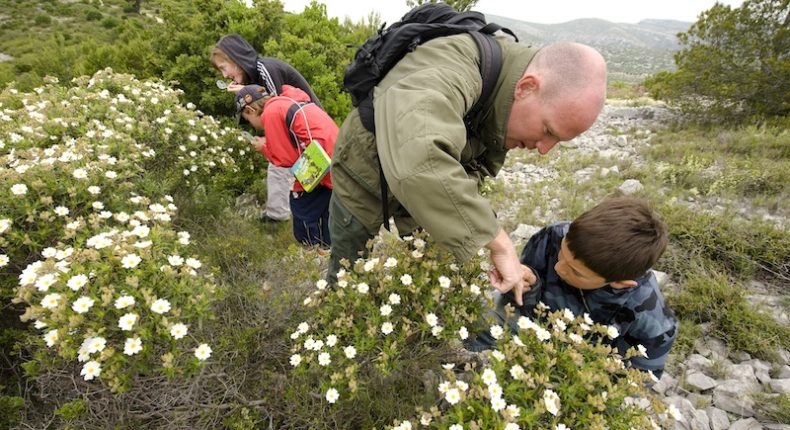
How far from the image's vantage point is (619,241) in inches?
75.0

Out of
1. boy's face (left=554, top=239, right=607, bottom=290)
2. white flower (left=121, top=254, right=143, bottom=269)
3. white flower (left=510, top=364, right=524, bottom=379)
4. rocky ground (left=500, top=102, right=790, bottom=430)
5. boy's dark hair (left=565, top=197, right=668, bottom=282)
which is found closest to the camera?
white flower (left=510, top=364, right=524, bottom=379)

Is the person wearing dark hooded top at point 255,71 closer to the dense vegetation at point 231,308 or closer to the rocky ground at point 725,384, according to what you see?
the dense vegetation at point 231,308

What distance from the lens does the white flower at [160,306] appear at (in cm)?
150

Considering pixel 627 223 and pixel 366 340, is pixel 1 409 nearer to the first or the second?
pixel 366 340

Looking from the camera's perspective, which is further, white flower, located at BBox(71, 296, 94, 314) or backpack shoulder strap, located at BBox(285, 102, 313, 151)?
backpack shoulder strap, located at BBox(285, 102, 313, 151)

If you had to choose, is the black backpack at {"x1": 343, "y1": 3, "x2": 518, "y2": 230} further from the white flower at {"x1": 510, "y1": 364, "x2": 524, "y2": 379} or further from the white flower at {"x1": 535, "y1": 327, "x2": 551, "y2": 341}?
the white flower at {"x1": 510, "y1": 364, "x2": 524, "y2": 379}

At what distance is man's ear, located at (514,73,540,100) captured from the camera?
161 cm

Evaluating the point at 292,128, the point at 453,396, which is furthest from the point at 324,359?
the point at 292,128

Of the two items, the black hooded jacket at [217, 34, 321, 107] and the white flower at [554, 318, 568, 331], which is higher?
the black hooded jacket at [217, 34, 321, 107]

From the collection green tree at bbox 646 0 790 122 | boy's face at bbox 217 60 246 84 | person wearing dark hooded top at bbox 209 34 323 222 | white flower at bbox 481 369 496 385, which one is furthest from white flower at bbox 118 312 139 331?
green tree at bbox 646 0 790 122

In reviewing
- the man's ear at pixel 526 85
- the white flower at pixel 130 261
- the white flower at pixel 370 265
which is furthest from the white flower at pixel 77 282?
the man's ear at pixel 526 85

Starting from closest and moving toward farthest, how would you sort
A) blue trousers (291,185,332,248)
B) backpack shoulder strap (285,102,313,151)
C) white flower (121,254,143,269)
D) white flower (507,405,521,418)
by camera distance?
white flower (507,405,521,418) → white flower (121,254,143,269) → backpack shoulder strap (285,102,313,151) → blue trousers (291,185,332,248)

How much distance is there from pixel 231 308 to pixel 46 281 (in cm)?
119

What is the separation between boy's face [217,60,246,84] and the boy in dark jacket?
3.36 metres
